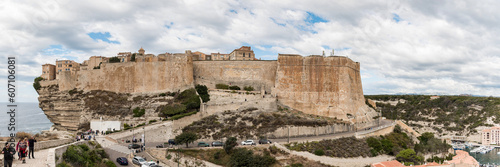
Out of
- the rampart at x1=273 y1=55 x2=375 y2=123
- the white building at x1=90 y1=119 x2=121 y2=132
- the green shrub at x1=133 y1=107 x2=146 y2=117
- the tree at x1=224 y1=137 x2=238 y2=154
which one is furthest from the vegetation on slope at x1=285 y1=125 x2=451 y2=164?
the white building at x1=90 y1=119 x2=121 y2=132

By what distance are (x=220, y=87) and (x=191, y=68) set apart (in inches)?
195

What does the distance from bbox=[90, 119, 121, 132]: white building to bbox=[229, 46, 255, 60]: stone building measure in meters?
22.1

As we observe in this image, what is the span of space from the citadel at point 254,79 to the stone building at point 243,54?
578 cm

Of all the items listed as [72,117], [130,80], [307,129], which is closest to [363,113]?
[307,129]

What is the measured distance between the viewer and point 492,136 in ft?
248

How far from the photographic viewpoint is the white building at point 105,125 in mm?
43062

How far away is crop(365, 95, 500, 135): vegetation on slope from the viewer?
82562 mm

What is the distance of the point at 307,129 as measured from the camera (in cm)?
4094

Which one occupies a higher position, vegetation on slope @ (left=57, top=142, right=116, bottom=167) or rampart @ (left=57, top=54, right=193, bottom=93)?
rampart @ (left=57, top=54, right=193, bottom=93)

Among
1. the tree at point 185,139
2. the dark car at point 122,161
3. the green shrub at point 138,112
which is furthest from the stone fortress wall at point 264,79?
the dark car at point 122,161

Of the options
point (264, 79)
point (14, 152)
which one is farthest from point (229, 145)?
point (14, 152)

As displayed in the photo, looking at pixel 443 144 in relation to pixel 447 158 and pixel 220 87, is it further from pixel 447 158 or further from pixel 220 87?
pixel 220 87

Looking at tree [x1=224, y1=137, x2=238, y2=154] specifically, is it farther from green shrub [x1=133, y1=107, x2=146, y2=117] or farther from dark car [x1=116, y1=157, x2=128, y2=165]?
green shrub [x1=133, y1=107, x2=146, y2=117]

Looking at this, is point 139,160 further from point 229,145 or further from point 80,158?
point 80,158
